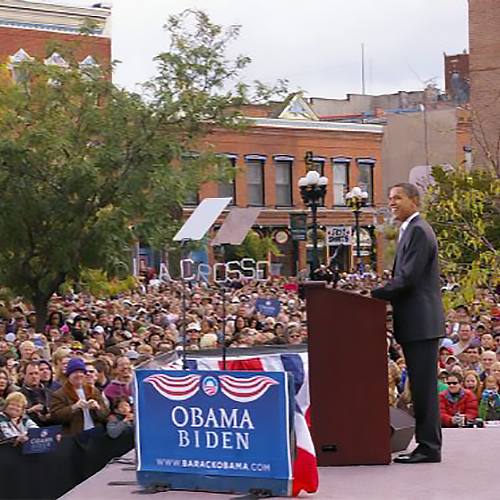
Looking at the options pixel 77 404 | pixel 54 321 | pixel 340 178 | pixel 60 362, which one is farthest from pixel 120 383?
pixel 340 178

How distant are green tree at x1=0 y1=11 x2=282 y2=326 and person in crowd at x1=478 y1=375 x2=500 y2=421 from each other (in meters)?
8.01

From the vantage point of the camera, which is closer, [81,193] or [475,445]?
[475,445]

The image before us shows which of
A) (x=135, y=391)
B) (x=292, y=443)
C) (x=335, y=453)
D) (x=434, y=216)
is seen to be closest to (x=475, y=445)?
(x=335, y=453)

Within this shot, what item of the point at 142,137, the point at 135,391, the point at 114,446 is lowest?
the point at 114,446

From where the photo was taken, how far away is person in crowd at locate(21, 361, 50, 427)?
8.98m

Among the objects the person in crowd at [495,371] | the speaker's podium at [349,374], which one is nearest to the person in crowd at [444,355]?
the person in crowd at [495,371]

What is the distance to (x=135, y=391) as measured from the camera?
715 cm

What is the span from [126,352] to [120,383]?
3713 millimetres

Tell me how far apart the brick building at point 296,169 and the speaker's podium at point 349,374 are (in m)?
42.2

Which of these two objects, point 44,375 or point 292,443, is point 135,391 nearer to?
point 292,443

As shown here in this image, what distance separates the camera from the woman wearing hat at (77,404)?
351 inches

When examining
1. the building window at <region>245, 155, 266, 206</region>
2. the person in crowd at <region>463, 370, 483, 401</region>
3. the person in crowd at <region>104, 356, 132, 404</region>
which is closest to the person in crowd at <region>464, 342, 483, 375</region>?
the person in crowd at <region>463, 370, 483, 401</region>

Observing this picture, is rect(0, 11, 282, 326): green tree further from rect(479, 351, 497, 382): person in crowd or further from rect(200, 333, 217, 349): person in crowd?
rect(479, 351, 497, 382): person in crowd

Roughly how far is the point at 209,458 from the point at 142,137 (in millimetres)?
11657
